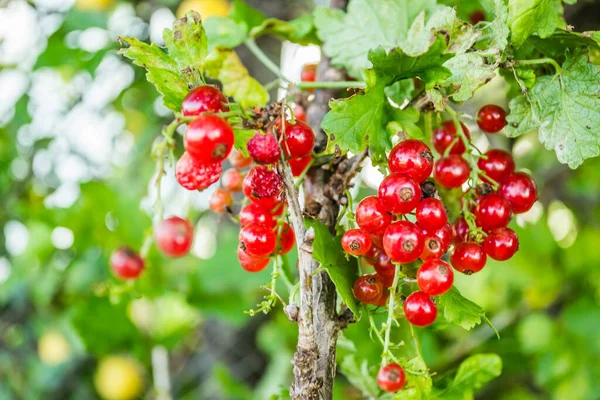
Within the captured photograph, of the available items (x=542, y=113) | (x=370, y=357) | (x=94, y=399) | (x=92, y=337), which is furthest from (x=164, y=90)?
(x=94, y=399)

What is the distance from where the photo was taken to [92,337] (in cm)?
142

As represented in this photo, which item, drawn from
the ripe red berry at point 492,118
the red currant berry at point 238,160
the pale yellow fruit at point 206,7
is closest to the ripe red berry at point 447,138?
the ripe red berry at point 492,118

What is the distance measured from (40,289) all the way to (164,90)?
1389mm

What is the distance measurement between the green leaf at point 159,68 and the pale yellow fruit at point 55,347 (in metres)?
1.57

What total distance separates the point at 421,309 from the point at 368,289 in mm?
57

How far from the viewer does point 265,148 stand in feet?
1.65

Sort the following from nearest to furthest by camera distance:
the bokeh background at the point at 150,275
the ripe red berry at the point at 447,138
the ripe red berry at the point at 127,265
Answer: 1. the ripe red berry at the point at 447,138
2. the ripe red berry at the point at 127,265
3. the bokeh background at the point at 150,275

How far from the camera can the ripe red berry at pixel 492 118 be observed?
0.67m

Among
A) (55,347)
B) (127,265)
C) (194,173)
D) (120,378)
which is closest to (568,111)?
(194,173)

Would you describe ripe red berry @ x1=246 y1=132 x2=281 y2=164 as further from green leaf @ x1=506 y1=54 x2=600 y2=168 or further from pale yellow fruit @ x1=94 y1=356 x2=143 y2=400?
pale yellow fruit @ x1=94 y1=356 x2=143 y2=400

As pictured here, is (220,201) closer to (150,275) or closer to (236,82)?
(236,82)

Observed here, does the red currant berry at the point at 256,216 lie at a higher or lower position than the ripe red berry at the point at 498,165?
higher

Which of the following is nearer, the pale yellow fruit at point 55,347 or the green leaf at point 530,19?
the green leaf at point 530,19

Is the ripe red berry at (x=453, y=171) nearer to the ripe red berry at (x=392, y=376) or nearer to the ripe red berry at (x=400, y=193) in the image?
the ripe red berry at (x=400, y=193)
